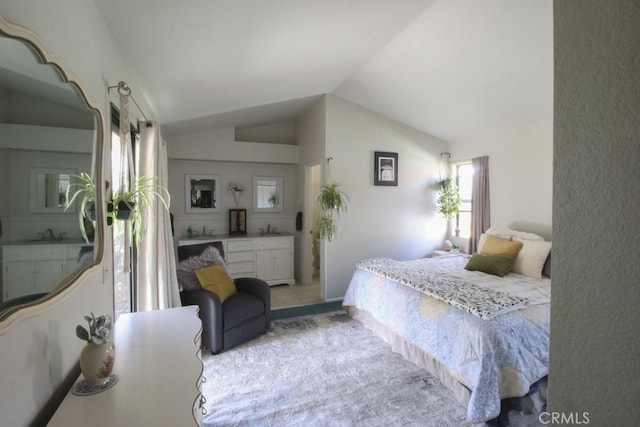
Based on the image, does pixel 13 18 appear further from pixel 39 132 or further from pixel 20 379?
pixel 20 379

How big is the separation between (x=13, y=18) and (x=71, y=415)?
48.7 inches

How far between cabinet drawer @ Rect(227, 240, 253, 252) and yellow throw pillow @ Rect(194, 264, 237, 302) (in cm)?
161

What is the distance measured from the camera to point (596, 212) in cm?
56

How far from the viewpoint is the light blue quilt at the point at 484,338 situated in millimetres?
1885

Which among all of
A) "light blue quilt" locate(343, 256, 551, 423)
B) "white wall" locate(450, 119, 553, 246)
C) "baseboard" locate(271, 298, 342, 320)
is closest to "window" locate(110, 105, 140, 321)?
"baseboard" locate(271, 298, 342, 320)

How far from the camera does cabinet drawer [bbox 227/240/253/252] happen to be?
480cm

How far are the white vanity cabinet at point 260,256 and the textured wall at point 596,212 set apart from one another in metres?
4.54

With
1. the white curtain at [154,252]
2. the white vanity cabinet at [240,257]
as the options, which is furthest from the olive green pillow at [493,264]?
the white vanity cabinet at [240,257]

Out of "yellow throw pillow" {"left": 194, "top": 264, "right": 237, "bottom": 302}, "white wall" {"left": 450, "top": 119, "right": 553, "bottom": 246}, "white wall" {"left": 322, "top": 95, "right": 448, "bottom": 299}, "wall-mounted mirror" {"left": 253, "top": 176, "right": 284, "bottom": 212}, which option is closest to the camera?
"yellow throw pillow" {"left": 194, "top": 264, "right": 237, "bottom": 302}

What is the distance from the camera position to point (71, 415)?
39.8 inches

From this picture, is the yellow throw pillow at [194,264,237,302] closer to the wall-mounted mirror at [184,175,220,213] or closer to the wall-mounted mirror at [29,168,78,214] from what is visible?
the wall-mounted mirror at [29,168,78,214]

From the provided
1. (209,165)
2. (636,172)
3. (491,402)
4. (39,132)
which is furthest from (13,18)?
(209,165)

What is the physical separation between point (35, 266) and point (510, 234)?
13.6 feet

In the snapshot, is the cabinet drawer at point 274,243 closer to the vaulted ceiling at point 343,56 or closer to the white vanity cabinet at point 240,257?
the white vanity cabinet at point 240,257
